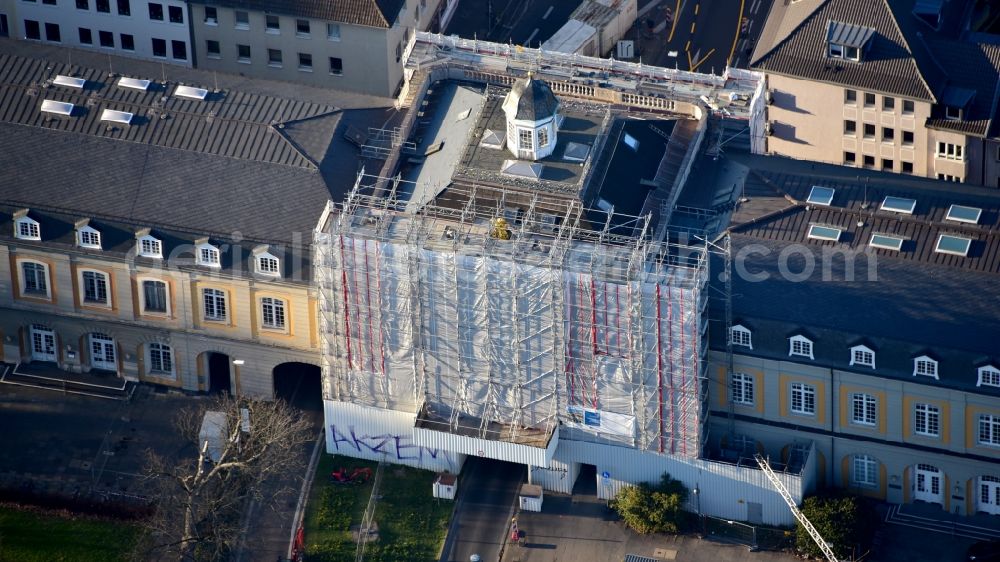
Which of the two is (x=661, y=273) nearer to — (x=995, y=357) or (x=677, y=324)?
(x=677, y=324)

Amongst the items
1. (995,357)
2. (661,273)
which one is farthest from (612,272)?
(995,357)

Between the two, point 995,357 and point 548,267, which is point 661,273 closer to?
point 548,267

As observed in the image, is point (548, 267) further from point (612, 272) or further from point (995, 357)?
point (995, 357)

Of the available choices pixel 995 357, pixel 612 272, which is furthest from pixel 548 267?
pixel 995 357

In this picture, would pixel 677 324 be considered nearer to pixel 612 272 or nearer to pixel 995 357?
pixel 612 272

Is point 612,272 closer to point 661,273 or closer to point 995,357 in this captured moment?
point 661,273
